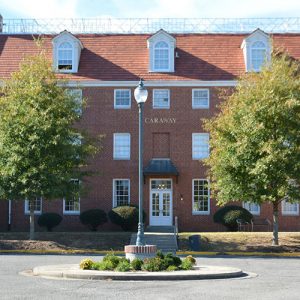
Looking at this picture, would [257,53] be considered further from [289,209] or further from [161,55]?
[289,209]

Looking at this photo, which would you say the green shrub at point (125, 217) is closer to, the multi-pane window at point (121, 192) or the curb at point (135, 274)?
the multi-pane window at point (121, 192)

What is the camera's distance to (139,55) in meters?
42.1

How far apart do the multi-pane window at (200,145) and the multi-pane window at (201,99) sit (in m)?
1.79

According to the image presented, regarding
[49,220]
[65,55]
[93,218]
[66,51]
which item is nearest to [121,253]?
[93,218]

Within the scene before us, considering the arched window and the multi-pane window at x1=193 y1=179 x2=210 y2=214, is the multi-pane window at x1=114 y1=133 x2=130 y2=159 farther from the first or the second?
the arched window

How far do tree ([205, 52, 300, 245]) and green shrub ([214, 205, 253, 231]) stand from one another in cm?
517

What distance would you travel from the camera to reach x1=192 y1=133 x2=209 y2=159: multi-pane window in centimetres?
4009

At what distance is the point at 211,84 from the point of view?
131 feet

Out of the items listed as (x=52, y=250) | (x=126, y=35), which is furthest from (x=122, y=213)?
(x=126, y=35)

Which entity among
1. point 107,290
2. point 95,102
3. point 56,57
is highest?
point 56,57

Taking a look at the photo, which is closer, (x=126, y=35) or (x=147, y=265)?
(x=147, y=265)

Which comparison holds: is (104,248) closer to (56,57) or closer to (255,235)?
(255,235)

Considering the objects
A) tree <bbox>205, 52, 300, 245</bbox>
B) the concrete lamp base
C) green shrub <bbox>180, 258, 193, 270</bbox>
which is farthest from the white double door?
green shrub <bbox>180, 258, 193, 270</bbox>

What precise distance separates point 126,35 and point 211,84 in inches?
295
